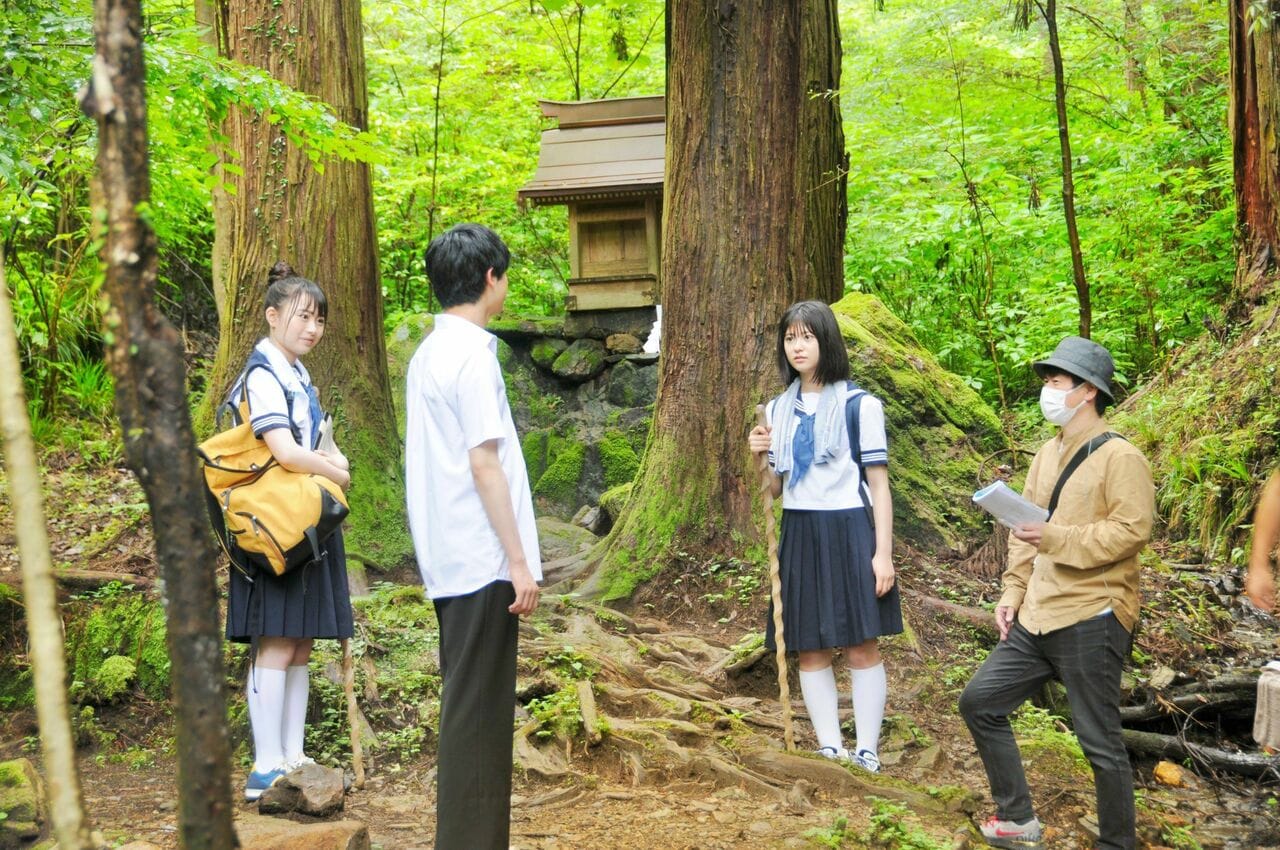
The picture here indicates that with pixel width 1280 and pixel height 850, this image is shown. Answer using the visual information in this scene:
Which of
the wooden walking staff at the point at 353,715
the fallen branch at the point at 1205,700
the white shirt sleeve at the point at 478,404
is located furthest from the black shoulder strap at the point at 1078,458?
the wooden walking staff at the point at 353,715

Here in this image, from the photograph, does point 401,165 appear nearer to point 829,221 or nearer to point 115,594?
point 829,221

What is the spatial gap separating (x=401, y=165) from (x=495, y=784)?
13.2 m

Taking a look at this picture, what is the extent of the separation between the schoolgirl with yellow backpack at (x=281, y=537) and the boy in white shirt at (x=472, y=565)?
1.00m

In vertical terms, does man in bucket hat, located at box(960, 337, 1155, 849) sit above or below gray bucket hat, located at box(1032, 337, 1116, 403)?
below

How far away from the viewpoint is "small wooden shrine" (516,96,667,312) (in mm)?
10562

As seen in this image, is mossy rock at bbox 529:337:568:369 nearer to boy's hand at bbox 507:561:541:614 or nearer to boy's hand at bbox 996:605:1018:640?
boy's hand at bbox 996:605:1018:640

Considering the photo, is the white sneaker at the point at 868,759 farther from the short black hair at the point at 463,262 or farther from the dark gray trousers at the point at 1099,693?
the short black hair at the point at 463,262

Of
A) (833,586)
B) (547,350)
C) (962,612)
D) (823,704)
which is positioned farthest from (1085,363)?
(547,350)

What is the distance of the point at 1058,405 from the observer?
3.54 meters

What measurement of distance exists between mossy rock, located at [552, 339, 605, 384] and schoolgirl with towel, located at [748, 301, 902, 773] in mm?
7398

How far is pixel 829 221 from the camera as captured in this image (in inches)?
278

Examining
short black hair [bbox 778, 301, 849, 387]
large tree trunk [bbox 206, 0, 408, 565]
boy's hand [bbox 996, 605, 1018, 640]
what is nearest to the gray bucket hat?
boy's hand [bbox 996, 605, 1018, 640]

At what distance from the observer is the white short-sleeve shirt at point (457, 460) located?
295 centimetres

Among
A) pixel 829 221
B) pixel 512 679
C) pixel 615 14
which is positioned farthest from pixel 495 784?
pixel 615 14
